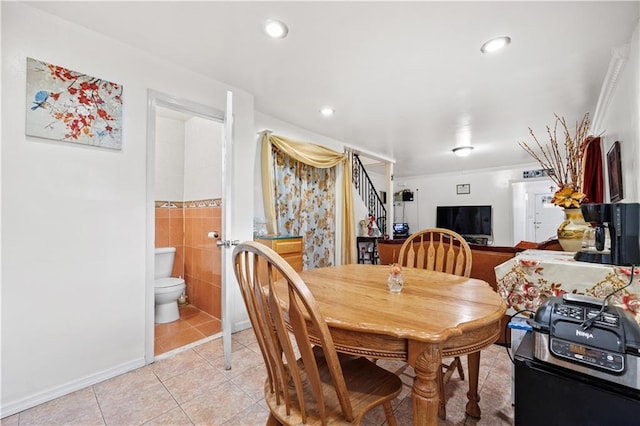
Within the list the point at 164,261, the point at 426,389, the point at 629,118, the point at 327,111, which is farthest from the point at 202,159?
the point at 629,118

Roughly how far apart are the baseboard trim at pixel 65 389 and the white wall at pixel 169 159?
1.85 m

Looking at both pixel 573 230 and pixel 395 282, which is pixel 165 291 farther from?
pixel 573 230

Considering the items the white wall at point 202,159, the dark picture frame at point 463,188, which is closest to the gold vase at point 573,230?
the white wall at point 202,159

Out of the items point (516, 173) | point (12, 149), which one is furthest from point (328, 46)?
point (516, 173)

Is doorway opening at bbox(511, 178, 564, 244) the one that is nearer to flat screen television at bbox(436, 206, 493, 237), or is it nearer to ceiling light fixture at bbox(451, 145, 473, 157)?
flat screen television at bbox(436, 206, 493, 237)

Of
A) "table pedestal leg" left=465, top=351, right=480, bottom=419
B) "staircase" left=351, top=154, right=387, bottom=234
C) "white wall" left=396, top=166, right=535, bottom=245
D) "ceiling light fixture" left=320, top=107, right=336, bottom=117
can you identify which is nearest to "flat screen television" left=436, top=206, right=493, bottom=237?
"white wall" left=396, top=166, right=535, bottom=245

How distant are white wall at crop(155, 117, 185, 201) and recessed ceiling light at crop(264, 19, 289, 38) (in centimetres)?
209

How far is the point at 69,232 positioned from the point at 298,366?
1.68 meters

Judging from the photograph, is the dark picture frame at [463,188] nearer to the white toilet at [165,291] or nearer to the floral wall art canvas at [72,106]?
the white toilet at [165,291]

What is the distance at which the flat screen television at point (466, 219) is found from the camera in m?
6.59

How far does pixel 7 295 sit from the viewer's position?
149cm

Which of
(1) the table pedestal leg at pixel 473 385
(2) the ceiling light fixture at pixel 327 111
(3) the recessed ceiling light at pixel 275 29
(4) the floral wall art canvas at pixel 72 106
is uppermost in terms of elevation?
(2) the ceiling light fixture at pixel 327 111

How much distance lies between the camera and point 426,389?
0.85 metres

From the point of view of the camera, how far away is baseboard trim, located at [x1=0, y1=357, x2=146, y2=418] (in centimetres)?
149
